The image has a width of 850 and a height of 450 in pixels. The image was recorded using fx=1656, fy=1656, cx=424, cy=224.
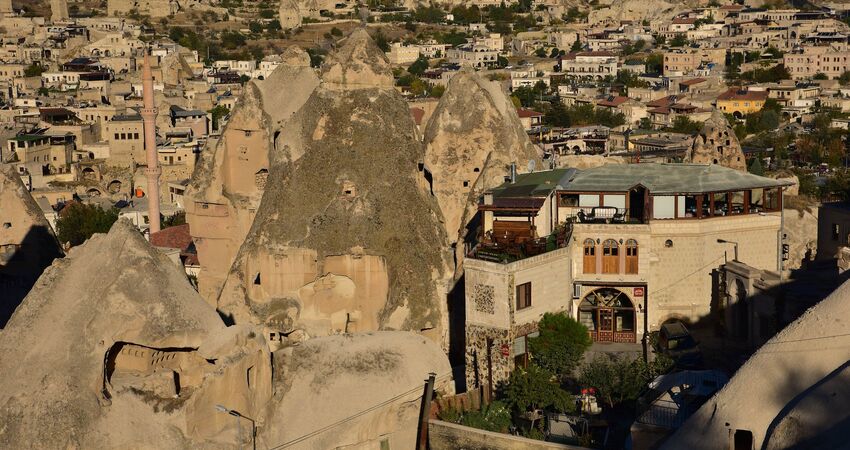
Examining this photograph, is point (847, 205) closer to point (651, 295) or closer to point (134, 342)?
point (651, 295)

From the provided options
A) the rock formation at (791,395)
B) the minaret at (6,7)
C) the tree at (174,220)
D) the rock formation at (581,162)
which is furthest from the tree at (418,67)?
the rock formation at (791,395)

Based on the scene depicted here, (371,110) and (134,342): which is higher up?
(371,110)

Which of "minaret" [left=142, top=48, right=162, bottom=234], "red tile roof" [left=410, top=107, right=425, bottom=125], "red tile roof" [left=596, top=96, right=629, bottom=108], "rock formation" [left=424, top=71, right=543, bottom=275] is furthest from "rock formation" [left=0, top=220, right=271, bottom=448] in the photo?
"red tile roof" [left=596, top=96, right=629, bottom=108]

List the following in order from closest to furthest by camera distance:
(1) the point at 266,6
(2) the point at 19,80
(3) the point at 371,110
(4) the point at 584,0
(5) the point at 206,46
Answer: (3) the point at 371,110, (2) the point at 19,80, (5) the point at 206,46, (1) the point at 266,6, (4) the point at 584,0

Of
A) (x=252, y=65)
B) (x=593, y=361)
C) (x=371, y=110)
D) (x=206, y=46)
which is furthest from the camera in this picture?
(x=206, y=46)

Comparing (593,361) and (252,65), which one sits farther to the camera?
(252,65)

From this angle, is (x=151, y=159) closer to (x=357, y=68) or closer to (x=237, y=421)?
(x=357, y=68)

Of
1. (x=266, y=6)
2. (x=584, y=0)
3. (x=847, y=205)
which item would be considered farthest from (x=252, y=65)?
(x=847, y=205)

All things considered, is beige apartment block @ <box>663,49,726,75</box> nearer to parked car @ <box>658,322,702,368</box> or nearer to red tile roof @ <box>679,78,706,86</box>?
red tile roof @ <box>679,78,706,86</box>
